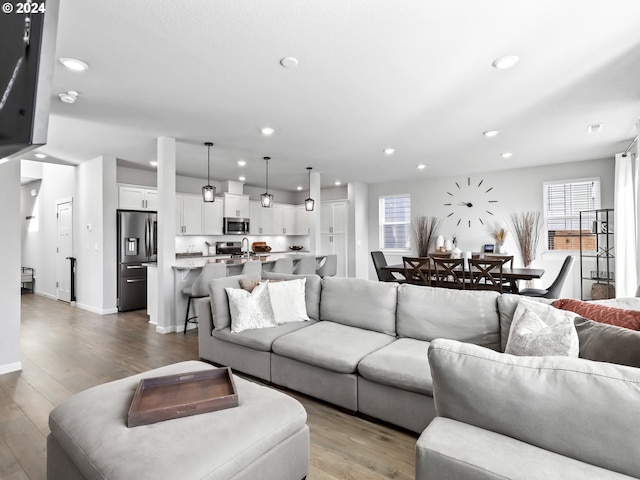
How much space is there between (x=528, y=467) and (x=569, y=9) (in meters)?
2.44

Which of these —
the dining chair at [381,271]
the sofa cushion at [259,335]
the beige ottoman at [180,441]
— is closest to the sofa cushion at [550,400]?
the beige ottoman at [180,441]

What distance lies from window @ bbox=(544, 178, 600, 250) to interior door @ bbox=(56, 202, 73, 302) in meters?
9.23

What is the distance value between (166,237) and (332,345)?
2996 millimetres

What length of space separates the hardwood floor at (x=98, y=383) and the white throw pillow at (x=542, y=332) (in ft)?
2.96

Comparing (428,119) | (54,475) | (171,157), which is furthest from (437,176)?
(54,475)

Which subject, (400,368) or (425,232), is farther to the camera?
(425,232)

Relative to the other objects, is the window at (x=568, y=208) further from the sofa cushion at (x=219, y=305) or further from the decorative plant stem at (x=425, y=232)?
the sofa cushion at (x=219, y=305)

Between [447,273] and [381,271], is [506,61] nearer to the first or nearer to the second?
[447,273]

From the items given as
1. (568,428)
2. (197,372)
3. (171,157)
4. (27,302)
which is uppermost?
(171,157)

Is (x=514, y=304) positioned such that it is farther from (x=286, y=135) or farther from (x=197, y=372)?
(x=286, y=135)

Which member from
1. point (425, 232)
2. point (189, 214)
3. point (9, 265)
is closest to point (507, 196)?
point (425, 232)

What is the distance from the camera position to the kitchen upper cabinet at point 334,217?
8609 millimetres

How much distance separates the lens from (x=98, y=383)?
2.93 metres

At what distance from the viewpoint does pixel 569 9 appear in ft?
6.55
